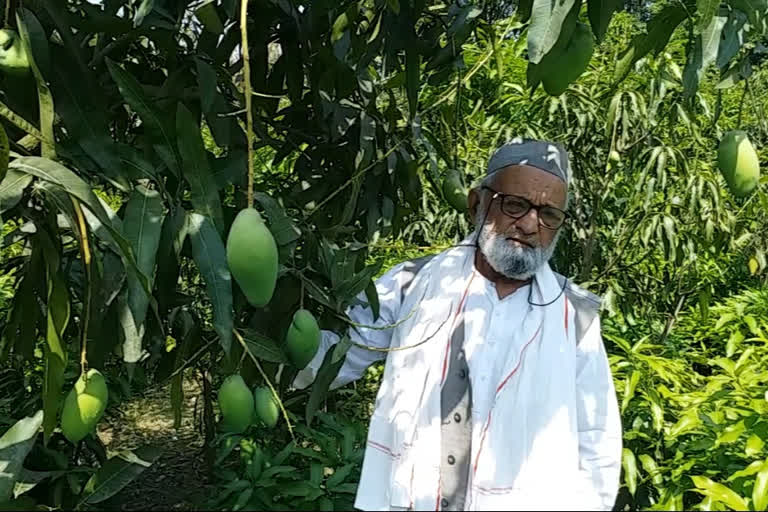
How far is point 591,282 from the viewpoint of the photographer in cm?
256

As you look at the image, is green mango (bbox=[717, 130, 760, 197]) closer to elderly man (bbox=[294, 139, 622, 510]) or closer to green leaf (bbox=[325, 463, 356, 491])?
elderly man (bbox=[294, 139, 622, 510])

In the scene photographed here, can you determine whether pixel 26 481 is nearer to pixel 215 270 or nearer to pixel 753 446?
pixel 215 270

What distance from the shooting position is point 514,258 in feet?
4.05

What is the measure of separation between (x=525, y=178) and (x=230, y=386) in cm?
56

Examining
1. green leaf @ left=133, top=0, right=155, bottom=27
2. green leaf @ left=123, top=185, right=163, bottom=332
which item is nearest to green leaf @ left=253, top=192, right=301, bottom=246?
green leaf @ left=123, top=185, right=163, bottom=332

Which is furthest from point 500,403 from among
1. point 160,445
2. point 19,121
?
point 160,445

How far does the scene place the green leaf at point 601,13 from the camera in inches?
42.3

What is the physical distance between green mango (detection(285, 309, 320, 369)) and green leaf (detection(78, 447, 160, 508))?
0.30 metres

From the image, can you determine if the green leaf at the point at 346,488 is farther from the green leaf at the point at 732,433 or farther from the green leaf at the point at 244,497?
the green leaf at the point at 732,433

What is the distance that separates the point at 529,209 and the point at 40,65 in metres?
0.77

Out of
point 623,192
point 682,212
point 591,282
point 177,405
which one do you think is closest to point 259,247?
point 177,405

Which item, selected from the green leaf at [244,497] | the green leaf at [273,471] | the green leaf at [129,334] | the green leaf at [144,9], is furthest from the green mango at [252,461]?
the green leaf at [144,9]

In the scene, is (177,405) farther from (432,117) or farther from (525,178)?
(432,117)

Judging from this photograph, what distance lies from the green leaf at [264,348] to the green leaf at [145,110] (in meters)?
0.25
